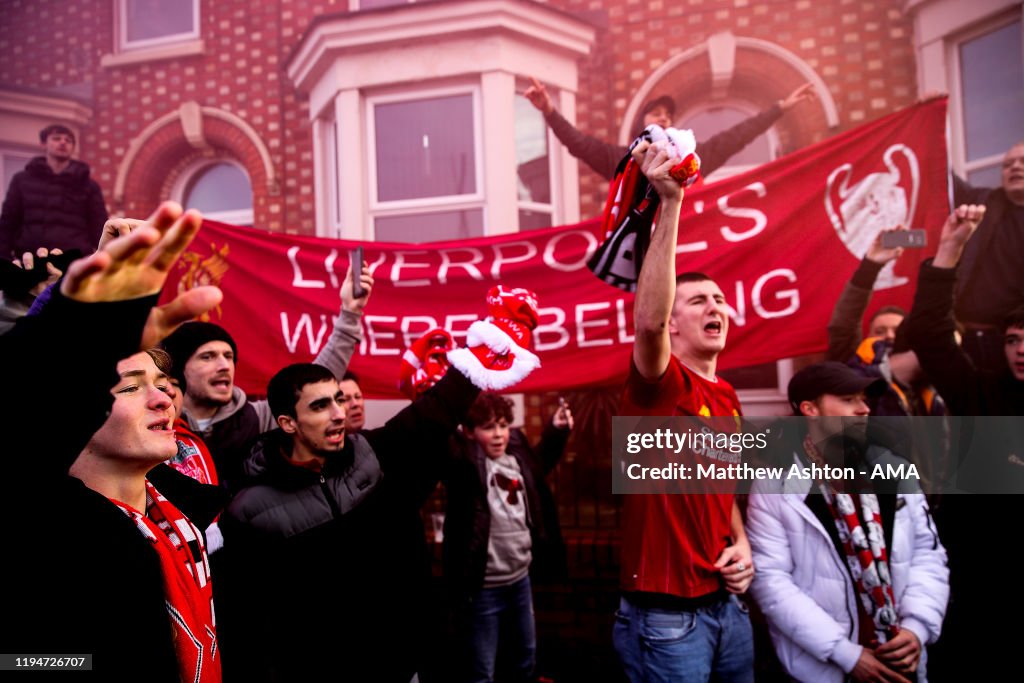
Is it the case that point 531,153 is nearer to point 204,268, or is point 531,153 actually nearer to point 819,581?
point 204,268

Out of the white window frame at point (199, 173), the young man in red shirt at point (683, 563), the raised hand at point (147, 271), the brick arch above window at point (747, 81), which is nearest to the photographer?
the raised hand at point (147, 271)

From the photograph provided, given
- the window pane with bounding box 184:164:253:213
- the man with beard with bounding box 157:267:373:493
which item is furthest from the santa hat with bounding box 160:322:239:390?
the window pane with bounding box 184:164:253:213

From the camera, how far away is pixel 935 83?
3.82m

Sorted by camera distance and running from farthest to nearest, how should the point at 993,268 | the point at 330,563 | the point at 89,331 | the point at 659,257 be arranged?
the point at 993,268, the point at 330,563, the point at 659,257, the point at 89,331

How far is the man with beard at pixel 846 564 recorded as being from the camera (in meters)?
2.06

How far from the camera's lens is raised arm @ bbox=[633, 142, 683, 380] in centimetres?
173

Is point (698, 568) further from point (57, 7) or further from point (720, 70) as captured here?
point (57, 7)

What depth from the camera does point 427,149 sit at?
458cm

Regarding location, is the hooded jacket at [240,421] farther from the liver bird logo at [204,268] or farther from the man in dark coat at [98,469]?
the liver bird logo at [204,268]

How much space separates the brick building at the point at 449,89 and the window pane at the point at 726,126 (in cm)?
2

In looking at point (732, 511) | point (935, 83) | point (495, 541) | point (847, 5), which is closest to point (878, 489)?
point (732, 511)

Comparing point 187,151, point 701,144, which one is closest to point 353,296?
point 701,144

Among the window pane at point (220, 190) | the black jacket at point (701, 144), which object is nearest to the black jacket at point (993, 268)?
the black jacket at point (701, 144)
